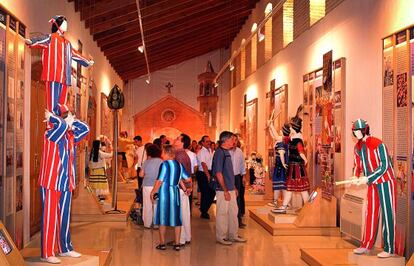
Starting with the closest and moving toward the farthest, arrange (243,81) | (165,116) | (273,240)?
(273,240) → (243,81) → (165,116)

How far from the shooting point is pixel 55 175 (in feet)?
19.1

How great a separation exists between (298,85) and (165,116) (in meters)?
14.0

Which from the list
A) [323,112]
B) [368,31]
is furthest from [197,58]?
[368,31]

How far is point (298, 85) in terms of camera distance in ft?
39.3

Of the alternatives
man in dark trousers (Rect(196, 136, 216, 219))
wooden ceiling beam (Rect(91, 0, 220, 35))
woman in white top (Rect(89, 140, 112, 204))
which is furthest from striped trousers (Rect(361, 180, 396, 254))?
wooden ceiling beam (Rect(91, 0, 220, 35))

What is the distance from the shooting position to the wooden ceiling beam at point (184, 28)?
16172 mm

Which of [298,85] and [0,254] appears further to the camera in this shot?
[298,85]

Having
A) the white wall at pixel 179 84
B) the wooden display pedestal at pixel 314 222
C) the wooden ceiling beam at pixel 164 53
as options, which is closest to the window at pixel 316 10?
the wooden display pedestal at pixel 314 222

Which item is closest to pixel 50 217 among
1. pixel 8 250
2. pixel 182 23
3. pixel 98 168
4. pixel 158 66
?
pixel 8 250

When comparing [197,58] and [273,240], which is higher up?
[197,58]

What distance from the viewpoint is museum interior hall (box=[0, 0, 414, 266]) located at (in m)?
6.05

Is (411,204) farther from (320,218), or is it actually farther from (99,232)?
(99,232)

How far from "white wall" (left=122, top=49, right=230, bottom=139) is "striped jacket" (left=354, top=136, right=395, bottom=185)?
1917 centimetres

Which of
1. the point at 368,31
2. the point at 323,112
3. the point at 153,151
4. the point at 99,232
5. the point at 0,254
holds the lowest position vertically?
the point at 99,232
